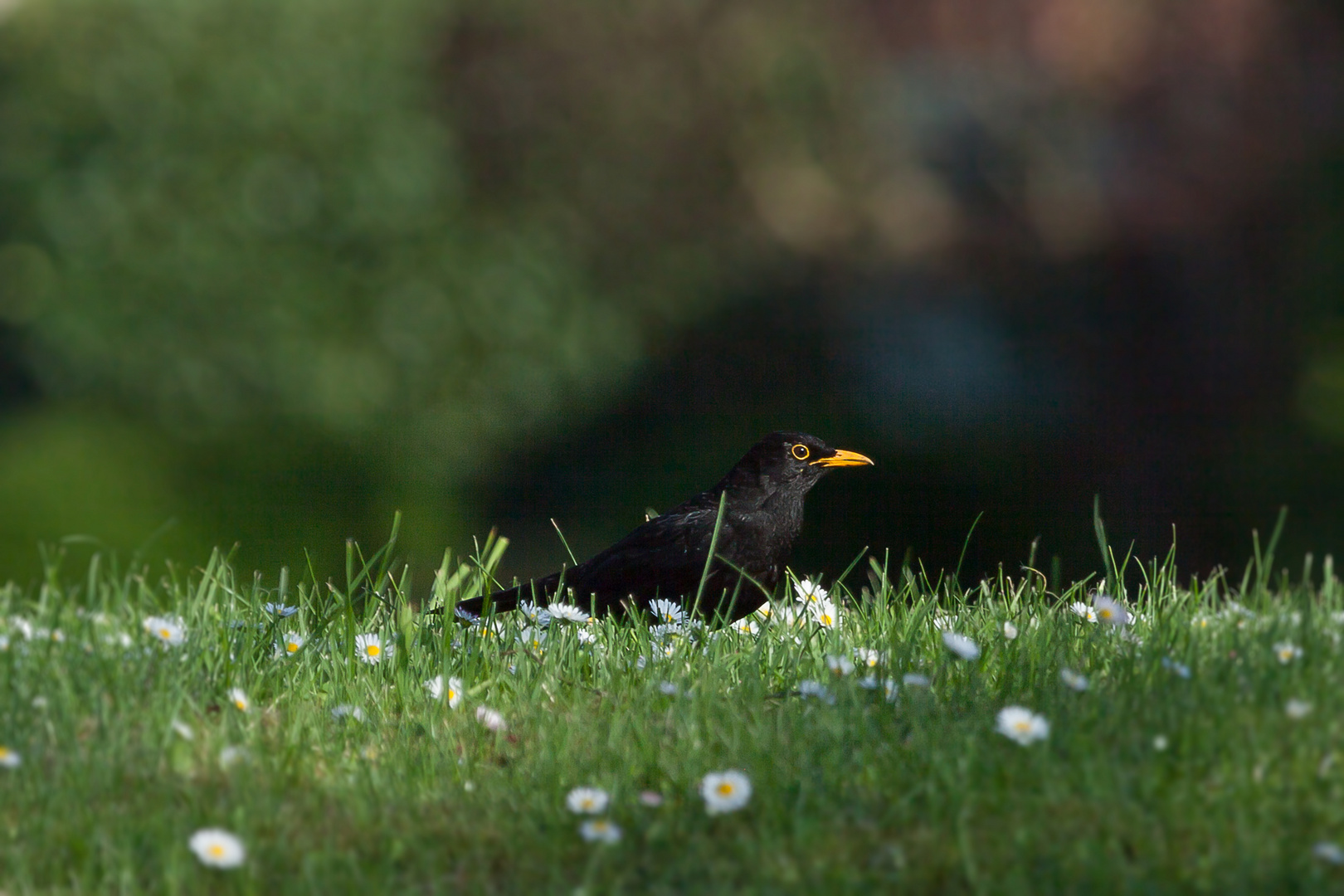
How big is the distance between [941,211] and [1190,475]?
2.75 m

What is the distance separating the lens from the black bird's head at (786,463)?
5461 mm

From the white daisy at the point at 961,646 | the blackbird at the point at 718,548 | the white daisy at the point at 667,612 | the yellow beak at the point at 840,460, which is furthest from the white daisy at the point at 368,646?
the yellow beak at the point at 840,460

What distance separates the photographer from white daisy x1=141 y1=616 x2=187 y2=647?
3.79 m

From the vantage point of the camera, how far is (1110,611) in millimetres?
3889

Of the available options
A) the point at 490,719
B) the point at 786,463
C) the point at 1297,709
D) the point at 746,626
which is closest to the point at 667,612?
the point at 746,626

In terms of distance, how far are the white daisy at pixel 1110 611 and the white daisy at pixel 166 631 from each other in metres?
2.58

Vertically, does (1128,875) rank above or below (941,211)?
below

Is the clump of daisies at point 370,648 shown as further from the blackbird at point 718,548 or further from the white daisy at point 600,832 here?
the white daisy at point 600,832

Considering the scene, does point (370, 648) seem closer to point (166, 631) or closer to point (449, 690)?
point (449, 690)

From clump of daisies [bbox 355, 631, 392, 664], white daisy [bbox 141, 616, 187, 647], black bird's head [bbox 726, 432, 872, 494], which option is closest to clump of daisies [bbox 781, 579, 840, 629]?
black bird's head [bbox 726, 432, 872, 494]

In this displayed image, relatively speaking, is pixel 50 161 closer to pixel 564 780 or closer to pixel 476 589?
pixel 476 589

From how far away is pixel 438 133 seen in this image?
10.6 metres

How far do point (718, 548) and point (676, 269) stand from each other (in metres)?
5.88

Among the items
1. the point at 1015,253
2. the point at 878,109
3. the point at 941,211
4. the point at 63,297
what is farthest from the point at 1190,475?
the point at 63,297
